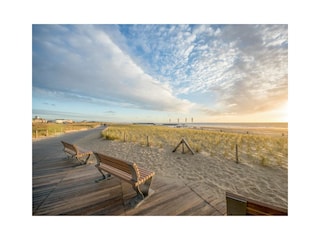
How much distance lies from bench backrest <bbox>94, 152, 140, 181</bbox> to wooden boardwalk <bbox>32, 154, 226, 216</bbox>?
434 mm

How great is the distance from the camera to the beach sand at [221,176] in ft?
9.41

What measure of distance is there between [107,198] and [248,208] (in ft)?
6.59

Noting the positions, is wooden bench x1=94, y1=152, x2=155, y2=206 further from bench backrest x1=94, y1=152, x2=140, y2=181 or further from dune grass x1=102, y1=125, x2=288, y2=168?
dune grass x1=102, y1=125, x2=288, y2=168

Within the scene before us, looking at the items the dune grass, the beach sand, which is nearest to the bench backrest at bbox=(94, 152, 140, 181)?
the beach sand

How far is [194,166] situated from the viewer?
15.6 ft

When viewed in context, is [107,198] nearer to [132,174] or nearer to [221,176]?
[132,174]

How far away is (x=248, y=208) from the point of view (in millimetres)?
1466

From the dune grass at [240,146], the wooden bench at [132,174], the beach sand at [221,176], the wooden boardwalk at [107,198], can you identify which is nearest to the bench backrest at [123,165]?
the wooden bench at [132,174]

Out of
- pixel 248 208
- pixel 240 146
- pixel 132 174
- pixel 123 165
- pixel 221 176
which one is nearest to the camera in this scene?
pixel 248 208

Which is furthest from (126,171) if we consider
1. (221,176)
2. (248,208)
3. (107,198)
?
(221,176)

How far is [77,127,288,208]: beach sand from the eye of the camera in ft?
9.41

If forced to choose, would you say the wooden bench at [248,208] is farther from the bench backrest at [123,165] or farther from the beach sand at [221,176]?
the bench backrest at [123,165]
